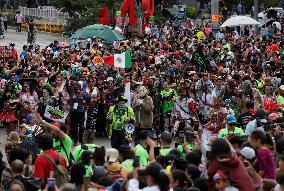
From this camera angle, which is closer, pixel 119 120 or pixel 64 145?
pixel 64 145

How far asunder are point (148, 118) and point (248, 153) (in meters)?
8.25

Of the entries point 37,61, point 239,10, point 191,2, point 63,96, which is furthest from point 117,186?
point 191,2

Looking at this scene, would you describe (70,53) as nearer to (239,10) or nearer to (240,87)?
(240,87)

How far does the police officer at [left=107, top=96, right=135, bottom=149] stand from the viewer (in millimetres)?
19484

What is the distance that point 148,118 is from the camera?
819 inches

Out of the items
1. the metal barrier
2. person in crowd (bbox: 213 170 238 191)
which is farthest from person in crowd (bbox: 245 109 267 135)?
the metal barrier

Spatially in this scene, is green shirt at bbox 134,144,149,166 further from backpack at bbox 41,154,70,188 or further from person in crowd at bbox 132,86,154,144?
person in crowd at bbox 132,86,154,144

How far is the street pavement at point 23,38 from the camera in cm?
4881

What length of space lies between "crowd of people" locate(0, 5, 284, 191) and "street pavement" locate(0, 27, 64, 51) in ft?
31.5

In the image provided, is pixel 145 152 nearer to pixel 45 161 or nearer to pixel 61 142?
pixel 61 142

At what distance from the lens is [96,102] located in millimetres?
23359

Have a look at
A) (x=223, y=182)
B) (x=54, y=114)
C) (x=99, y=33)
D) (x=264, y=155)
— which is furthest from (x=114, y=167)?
(x=99, y=33)

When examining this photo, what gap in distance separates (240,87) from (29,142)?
23.0 ft

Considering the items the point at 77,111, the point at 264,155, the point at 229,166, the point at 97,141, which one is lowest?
the point at 97,141
